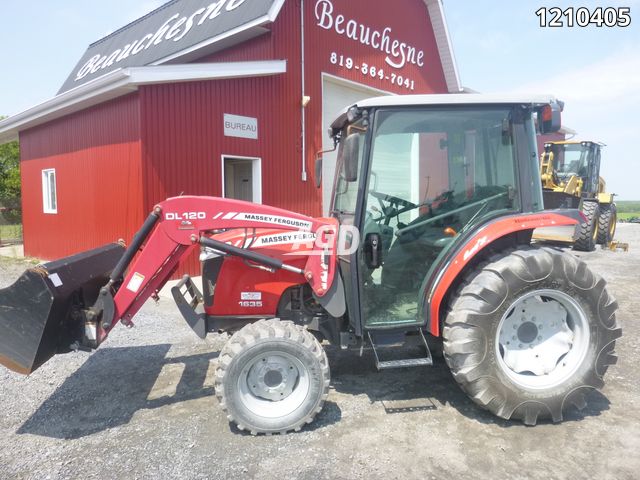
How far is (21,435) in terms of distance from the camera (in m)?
3.05

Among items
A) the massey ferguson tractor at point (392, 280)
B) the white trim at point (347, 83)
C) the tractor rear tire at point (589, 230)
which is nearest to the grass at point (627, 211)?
the tractor rear tire at point (589, 230)

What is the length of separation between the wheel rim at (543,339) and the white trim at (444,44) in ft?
39.0

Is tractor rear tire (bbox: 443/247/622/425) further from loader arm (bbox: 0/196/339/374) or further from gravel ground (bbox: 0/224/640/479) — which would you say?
loader arm (bbox: 0/196/339/374)

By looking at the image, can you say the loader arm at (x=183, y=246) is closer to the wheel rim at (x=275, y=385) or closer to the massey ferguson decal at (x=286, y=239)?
the massey ferguson decal at (x=286, y=239)

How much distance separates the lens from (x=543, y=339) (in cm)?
335

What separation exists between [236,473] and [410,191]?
2.21 metres

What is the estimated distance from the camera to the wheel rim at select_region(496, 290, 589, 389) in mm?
3260

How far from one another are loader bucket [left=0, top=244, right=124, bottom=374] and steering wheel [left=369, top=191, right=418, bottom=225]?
2.35 m

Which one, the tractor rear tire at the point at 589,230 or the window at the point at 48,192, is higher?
the window at the point at 48,192

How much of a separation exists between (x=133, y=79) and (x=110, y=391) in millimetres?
5463

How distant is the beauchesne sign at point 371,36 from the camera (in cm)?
1030

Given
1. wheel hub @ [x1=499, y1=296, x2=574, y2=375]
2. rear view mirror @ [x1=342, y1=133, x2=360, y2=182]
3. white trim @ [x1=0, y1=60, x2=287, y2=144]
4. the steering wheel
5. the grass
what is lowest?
wheel hub @ [x1=499, y1=296, x2=574, y2=375]

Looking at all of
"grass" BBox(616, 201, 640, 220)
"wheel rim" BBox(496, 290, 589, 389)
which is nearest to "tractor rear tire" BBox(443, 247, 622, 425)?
"wheel rim" BBox(496, 290, 589, 389)

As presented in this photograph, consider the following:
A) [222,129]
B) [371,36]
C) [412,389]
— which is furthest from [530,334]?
[371,36]
